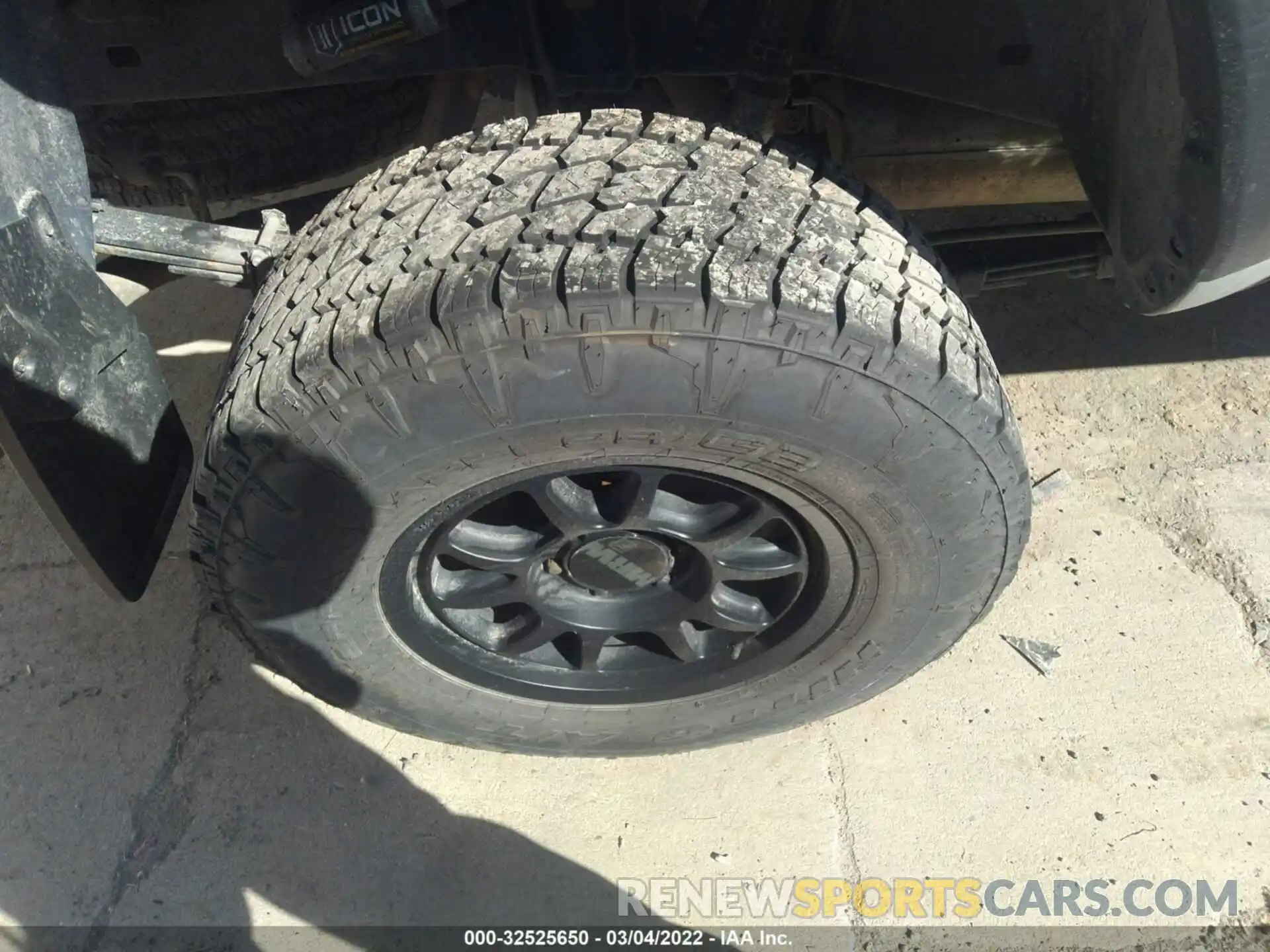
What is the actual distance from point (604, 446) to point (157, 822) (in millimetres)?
1519

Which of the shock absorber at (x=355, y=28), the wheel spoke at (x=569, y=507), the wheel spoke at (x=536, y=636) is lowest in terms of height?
the wheel spoke at (x=536, y=636)

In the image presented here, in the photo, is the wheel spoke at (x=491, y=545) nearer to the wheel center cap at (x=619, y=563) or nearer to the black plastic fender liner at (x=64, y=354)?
the wheel center cap at (x=619, y=563)

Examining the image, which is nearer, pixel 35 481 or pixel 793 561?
pixel 35 481

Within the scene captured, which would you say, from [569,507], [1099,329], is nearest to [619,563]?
[569,507]

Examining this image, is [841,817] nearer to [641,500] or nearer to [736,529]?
[736,529]

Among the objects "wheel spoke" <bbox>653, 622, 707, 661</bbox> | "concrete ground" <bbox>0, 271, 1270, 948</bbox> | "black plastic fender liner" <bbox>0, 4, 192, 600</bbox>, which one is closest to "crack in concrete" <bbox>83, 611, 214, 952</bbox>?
"concrete ground" <bbox>0, 271, 1270, 948</bbox>

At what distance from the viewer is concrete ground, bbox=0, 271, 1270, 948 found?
217 centimetres

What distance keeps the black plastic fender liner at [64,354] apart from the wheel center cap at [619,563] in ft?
2.92

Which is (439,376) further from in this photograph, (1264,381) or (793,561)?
(1264,381)

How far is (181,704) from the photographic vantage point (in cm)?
245

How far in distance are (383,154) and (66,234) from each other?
4.32ft

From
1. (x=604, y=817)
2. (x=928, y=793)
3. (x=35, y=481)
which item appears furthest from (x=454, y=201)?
(x=928, y=793)

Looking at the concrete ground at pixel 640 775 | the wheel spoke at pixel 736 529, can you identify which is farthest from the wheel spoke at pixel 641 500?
the concrete ground at pixel 640 775

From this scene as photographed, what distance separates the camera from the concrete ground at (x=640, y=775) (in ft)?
7.11
